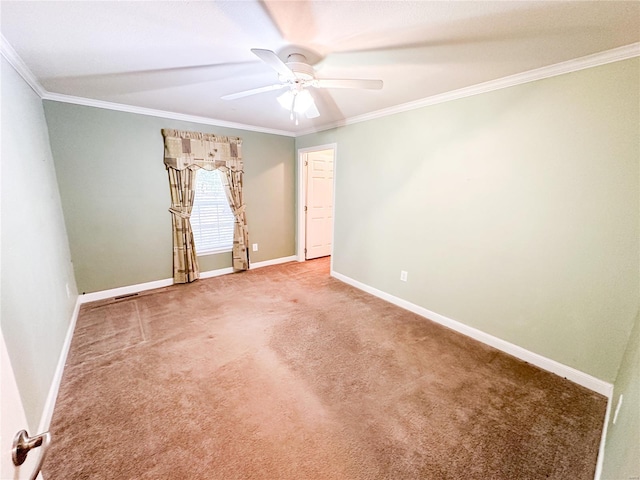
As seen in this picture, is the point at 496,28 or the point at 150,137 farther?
the point at 150,137

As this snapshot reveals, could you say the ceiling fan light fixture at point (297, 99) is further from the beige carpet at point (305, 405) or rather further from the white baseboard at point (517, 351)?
the white baseboard at point (517, 351)

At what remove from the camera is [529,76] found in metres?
2.07

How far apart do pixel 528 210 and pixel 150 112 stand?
13.6 ft

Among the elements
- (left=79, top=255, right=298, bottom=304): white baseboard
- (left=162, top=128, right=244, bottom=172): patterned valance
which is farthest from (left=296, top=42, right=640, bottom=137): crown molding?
(left=79, top=255, right=298, bottom=304): white baseboard

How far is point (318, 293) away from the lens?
3.64m

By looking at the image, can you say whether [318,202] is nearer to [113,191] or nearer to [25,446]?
[113,191]

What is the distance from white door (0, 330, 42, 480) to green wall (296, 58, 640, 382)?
2.93m

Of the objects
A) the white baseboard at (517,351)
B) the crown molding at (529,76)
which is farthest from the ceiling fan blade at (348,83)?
the white baseboard at (517,351)

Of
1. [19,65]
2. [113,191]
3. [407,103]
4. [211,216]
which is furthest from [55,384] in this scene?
[407,103]

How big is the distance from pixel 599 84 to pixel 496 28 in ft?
3.08

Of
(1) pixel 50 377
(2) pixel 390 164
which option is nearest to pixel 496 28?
(2) pixel 390 164

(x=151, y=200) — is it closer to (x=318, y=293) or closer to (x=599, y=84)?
(x=318, y=293)

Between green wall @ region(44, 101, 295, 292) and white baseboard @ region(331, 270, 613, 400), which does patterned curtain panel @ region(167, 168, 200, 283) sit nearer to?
green wall @ region(44, 101, 295, 292)

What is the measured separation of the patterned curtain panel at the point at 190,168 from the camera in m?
3.55
